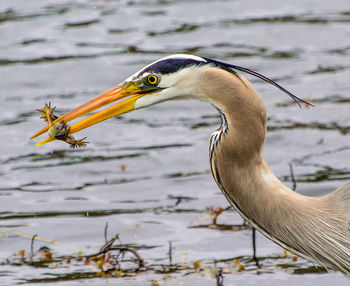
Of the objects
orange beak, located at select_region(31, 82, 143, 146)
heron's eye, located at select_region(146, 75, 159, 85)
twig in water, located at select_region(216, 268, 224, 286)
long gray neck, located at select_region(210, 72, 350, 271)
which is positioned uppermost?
heron's eye, located at select_region(146, 75, 159, 85)

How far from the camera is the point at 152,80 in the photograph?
179 inches

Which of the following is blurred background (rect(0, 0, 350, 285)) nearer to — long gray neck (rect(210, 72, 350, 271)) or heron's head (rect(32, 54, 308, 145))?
long gray neck (rect(210, 72, 350, 271))

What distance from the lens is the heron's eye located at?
4516 mm

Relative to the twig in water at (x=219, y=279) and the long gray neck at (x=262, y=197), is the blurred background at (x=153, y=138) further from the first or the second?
the long gray neck at (x=262, y=197)

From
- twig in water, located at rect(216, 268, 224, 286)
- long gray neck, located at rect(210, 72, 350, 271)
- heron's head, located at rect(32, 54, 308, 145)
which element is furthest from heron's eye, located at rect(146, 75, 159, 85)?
twig in water, located at rect(216, 268, 224, 286)

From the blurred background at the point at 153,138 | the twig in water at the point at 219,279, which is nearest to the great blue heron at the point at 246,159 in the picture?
the twig in water at the point at 219,279

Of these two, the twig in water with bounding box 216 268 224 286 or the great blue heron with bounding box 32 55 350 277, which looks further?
the twig in water with bounding box 216 268 224 286

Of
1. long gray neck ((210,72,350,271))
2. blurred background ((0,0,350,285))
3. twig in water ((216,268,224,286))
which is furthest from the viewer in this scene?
blurred background ((0,0,350,285))

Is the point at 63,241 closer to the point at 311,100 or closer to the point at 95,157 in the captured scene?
the point at 95,157

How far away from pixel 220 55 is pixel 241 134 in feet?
18.6

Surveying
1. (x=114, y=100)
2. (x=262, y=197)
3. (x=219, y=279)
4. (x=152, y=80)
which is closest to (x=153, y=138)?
(x=219, y=279)

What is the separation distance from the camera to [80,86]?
9281 millimetres

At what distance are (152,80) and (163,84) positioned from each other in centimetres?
7

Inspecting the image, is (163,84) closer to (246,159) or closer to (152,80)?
(152,80)
